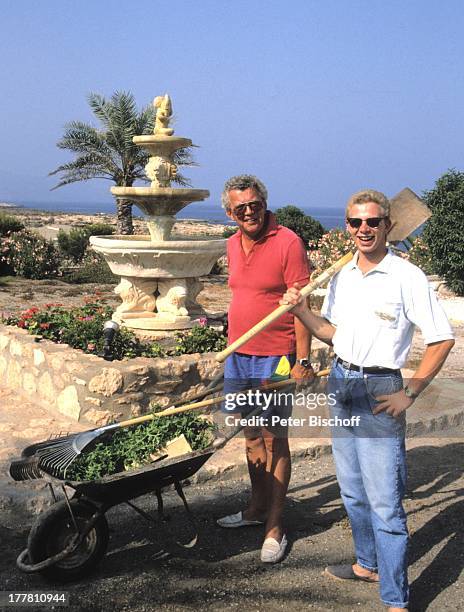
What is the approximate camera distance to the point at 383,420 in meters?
3.00

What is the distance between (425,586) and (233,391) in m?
1.44

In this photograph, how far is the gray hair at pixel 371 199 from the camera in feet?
9.89

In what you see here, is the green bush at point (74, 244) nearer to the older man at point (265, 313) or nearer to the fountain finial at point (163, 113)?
the fountain finial at point (163, 113)

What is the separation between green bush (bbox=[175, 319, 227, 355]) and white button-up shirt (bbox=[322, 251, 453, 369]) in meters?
3.37

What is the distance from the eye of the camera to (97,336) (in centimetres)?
636

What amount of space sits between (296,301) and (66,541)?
5.58ft

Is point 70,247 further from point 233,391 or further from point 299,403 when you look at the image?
point 233,391

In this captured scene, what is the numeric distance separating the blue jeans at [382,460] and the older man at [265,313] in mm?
554

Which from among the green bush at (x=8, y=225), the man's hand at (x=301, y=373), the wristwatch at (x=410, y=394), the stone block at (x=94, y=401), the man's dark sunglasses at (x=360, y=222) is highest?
the man's dark sunglasses at (x=360, y=222)

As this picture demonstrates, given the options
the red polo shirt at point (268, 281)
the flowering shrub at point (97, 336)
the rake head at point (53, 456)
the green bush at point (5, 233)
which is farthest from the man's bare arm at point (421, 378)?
the green bush at point (5, 233)

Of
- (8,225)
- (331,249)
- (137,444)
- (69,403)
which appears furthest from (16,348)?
(8,225)

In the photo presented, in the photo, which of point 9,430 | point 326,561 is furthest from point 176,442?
point 9,430

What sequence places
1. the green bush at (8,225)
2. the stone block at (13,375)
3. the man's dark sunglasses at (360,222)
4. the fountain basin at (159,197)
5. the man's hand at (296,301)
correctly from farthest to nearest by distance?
the green bush at (8,225)
the fountain basin at (159,197)
the stone block at (13,375)
the man's hand at (296,301)
the man's dark sunglasses at (360,222)

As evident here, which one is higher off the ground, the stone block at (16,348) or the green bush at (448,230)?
the green bush at (448,230)
